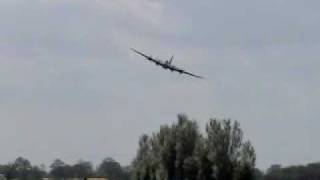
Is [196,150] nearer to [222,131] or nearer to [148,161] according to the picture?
[222,131]

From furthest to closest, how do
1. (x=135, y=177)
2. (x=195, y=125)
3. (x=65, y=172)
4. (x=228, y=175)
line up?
(x=65, y=172), (x=135, y=177), (x=195, y=125), (x=228, y=175)

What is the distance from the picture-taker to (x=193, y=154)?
282 feet

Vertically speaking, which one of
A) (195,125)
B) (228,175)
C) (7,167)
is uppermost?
(7,167)

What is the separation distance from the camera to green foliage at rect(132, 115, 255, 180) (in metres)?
78.2

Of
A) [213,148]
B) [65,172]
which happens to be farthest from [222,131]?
[65,172]

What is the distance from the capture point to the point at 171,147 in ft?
298

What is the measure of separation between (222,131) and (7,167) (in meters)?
110

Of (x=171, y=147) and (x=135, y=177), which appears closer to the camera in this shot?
(x=171, y=147)

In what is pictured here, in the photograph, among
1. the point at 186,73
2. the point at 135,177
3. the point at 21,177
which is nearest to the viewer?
the point at 186,73

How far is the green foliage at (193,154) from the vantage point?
257ft

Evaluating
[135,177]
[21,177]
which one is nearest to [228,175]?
[135,177]

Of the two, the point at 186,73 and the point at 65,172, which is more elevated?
the point at 65,172

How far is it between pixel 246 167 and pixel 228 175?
175cm

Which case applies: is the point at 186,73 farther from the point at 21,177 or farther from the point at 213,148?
the point at 21,177
